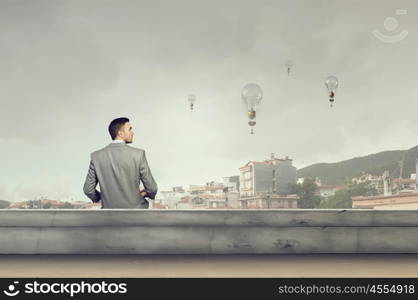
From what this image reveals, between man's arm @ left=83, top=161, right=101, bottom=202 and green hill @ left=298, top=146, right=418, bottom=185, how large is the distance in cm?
13611

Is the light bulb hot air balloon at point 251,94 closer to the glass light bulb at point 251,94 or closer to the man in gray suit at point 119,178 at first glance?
the glass light bulb at point 251,94

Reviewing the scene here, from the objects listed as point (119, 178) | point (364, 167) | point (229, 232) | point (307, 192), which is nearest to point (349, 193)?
point (307, 192)

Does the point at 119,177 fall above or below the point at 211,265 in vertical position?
above

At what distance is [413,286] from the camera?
5.65 ft

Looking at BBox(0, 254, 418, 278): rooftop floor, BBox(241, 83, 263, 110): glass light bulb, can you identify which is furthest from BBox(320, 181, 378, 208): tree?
BBox(0, 254, 418, 278): rooftop floor

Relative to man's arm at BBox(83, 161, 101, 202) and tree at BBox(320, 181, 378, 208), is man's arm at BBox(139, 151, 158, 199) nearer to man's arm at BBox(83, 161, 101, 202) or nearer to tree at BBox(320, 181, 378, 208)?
man's arm at BBox(83, 161, 101, 202)

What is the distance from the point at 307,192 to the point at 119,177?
12450cm

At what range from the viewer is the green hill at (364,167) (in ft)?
452

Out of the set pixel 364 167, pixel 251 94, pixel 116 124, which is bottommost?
pixel 116 124

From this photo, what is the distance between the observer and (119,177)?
332cm

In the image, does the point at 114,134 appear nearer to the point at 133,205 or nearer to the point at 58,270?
the point at 133,205

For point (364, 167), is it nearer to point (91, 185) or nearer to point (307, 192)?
point (307, 192)

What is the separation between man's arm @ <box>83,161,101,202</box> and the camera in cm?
331

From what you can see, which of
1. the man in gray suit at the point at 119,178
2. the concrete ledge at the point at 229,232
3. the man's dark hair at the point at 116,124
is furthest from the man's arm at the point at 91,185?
the concrete ledge at the point at 229,232
